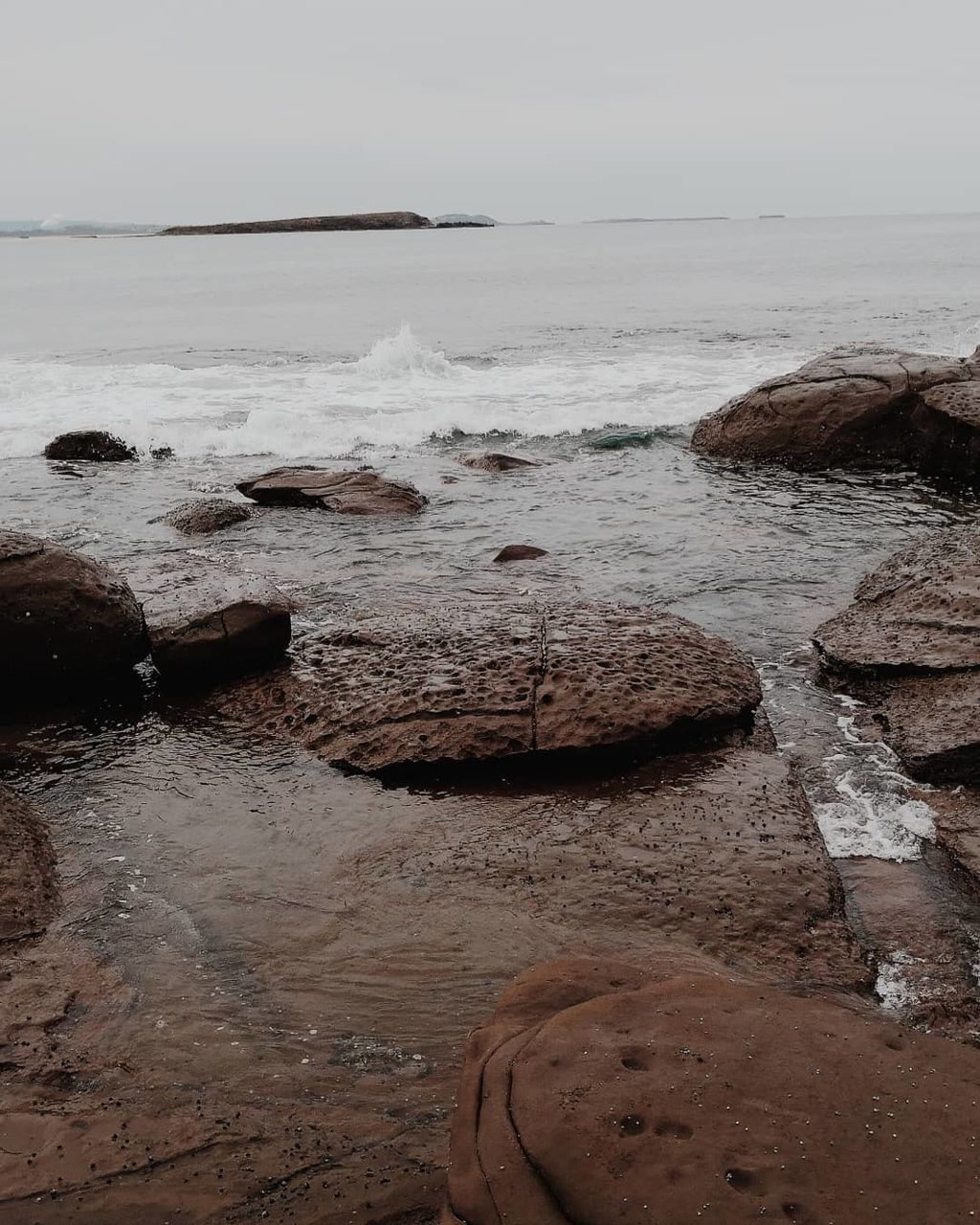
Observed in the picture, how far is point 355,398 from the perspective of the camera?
59.6ft

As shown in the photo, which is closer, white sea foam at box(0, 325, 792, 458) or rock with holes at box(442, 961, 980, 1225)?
rock with holes at box(442, 961, 980, 1225)

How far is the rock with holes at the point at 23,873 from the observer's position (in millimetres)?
4125

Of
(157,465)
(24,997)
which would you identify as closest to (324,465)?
(157,465)

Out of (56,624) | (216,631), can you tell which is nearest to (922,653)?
(216,631)

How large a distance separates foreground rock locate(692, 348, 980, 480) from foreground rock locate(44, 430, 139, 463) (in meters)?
8.40

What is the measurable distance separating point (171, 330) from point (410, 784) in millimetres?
29254

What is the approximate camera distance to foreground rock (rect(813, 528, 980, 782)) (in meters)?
5.21

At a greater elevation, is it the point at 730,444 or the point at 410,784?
the point at 730,444

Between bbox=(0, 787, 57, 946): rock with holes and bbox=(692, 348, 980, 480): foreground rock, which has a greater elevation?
bbox=(692, 348, 980, 480): foreground rock

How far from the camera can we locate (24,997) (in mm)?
3717

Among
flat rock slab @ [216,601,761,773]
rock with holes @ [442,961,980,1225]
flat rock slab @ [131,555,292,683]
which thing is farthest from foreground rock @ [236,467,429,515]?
rock with holes @ [442,961,980,1225]

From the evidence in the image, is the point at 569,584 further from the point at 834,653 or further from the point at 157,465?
the point at 157,465

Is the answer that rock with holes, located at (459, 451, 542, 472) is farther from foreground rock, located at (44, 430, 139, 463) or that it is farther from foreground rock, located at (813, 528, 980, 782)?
foreground rock, located at (813, 528, 980, 782)

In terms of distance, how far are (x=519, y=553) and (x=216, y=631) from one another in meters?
3.51
